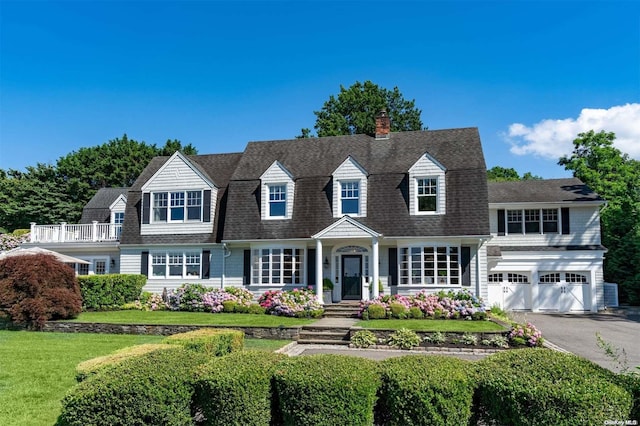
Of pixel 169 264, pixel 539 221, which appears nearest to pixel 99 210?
pixel 169 264

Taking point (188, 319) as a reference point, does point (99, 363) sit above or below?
above

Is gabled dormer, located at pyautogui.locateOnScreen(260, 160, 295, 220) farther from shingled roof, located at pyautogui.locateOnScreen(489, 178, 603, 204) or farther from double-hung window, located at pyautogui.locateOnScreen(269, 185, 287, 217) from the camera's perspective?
shingled roof, located at pyautogui.locateOnScreen(489, 178, 603, 204)

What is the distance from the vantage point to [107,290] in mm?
22609

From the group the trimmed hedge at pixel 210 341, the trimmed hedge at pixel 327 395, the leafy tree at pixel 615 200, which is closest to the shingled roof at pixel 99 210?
the trimmed hedge at pixel 210 341

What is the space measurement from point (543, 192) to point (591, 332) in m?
11.2

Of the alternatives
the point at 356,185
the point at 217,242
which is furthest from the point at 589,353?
the point at 217,242

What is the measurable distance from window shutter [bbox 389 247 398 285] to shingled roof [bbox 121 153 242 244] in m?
8.81

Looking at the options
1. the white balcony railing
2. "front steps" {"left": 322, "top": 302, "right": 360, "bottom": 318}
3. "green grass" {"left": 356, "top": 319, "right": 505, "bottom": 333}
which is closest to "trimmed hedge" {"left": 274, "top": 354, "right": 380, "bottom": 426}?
"green grass" {"left": 356, "top": 319, "right": 505, "bottom": 333}

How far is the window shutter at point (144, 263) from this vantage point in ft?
80.2

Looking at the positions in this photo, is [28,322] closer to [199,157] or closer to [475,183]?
[199,157]

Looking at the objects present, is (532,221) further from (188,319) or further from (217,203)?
(188,319)

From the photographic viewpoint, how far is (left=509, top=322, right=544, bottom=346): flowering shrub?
14.0 m

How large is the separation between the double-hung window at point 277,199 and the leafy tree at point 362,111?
20329 millimetres

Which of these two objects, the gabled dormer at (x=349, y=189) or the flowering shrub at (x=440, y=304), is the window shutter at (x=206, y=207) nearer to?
the gabled dormer at (x=349, y=189)
